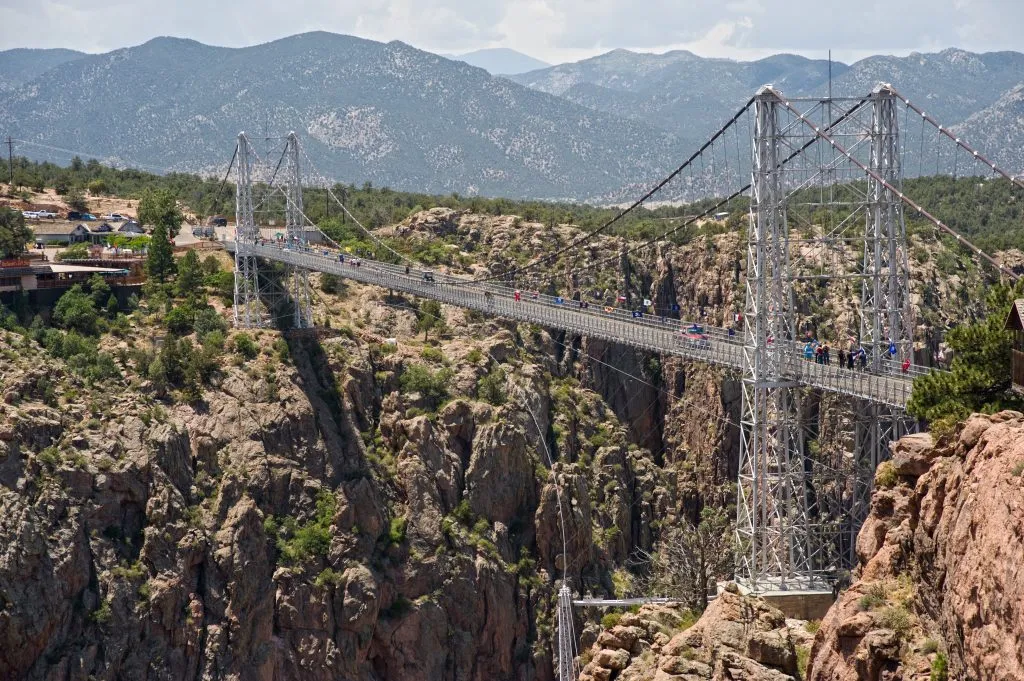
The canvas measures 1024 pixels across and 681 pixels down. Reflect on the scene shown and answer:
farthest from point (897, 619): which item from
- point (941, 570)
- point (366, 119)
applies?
point (366, 119)

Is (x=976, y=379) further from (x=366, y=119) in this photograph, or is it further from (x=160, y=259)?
(x=366, y=119)

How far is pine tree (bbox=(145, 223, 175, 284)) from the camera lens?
59.8 metres

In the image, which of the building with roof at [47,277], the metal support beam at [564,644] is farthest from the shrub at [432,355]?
the metal support beam at [564,644]

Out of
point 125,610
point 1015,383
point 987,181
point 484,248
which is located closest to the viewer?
point 1015,383

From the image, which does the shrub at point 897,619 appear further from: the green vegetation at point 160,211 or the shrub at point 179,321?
the green vegetation at point 160,211

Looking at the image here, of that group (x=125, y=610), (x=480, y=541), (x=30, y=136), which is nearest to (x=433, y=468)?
(x=480, y=541)

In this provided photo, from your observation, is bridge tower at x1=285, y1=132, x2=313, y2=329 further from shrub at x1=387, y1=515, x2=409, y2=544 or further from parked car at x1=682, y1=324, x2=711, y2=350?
parked car at x1=682, y1=324, x2=711, y2=350

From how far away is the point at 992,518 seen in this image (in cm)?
1678

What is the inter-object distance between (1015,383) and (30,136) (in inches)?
6273

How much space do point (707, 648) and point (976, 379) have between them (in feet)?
22.8

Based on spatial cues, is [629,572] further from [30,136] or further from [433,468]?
[30,136]

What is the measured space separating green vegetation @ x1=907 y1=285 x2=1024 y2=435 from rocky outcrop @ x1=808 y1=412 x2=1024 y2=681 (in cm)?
282

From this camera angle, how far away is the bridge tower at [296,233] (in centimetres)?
5712

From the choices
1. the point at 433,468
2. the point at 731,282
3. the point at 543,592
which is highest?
the point at 731,282
